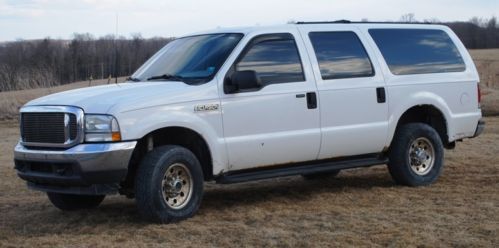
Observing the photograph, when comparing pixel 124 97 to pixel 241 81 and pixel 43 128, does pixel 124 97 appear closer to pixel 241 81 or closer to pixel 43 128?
pixel 43 128

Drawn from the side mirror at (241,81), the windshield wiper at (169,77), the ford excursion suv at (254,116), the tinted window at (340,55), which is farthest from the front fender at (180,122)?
the tinted window at (340,55)

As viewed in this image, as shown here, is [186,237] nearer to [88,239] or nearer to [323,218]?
[88,239]

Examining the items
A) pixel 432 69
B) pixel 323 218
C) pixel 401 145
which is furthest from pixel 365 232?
pixel 432 69

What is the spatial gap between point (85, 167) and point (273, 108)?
2.04m

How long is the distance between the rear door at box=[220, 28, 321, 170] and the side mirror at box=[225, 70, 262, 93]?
0.05m

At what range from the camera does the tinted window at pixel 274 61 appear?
755cm

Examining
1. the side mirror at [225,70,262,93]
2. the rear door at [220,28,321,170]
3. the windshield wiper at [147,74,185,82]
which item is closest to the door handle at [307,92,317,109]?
the rear door at [220,28,321,170]

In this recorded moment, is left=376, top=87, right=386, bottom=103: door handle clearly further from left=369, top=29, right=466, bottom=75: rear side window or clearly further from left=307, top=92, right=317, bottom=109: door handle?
left=307, top=92, right=317, bottom=109: door handle

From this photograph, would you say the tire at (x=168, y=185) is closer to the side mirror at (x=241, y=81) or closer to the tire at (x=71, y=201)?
the side mirror at (x=241, y=81)

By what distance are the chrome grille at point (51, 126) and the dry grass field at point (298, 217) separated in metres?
0.82

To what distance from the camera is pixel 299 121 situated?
305 inches

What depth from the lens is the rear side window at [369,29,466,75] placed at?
877 cm

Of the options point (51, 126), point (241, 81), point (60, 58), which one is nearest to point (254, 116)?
point (241, 81)

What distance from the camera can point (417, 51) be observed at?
9023 mm
